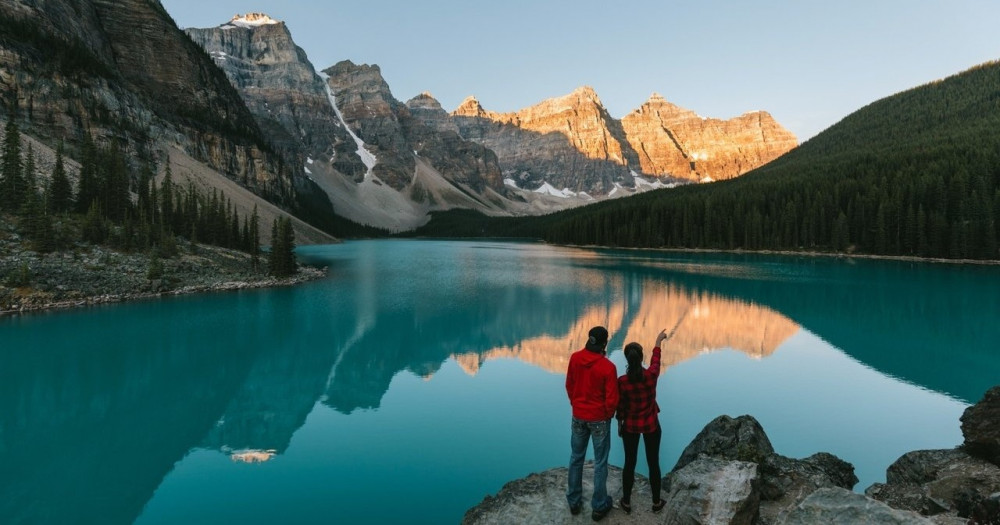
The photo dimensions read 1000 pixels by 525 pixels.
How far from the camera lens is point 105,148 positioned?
259 ft

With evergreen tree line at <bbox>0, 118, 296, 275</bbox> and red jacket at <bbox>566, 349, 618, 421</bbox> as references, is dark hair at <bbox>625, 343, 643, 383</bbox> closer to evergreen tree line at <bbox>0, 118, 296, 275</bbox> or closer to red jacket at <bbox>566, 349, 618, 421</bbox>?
red jacket at <bbox>566, 349, 618, 421</bbox>

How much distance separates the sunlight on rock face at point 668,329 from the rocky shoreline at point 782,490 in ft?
38.1

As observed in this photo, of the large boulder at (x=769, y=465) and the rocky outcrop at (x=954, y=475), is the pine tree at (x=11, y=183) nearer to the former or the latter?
the large boulder at (x=769, y=465)

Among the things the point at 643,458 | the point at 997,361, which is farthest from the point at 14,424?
the point at 997,361

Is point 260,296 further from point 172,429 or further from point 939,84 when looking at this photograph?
point 939,84

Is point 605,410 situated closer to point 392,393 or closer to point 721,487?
point 721,487

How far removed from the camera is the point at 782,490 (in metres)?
7.80

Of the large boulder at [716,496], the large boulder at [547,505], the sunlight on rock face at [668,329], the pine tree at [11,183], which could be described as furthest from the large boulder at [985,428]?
the pine tree at [11,183]

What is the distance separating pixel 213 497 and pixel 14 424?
8.74 m

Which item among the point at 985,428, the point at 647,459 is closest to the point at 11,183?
the point at 647,459

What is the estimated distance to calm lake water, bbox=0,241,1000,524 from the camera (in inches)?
421

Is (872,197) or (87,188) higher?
(872,197)

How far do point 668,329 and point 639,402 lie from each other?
23.5m

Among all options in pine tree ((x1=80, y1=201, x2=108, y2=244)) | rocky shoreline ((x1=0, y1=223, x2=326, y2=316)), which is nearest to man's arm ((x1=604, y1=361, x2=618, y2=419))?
rocky shoreline ((x1=0, y1=223, x2=326, y2=316))
